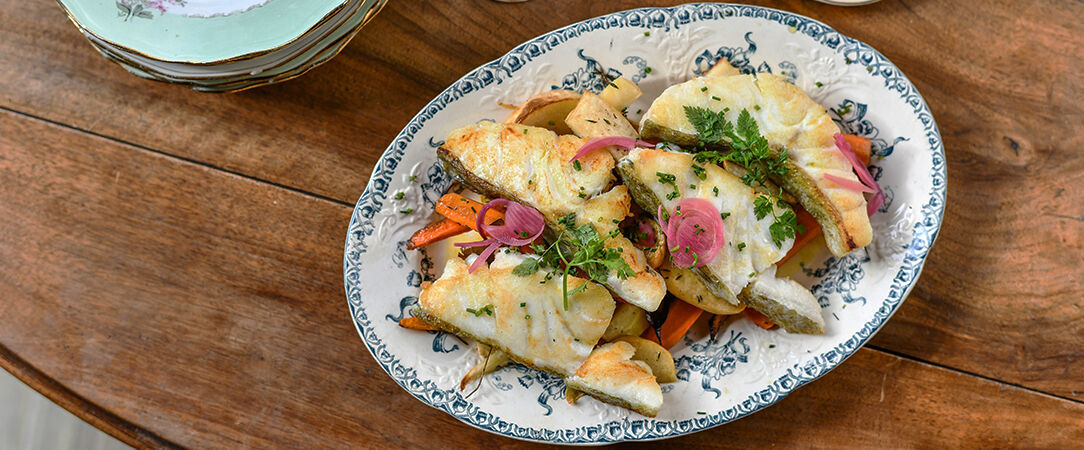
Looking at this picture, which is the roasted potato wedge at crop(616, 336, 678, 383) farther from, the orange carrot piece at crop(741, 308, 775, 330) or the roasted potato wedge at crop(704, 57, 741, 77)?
the roasted potato wedge at crop(704, 57, 741, 77)

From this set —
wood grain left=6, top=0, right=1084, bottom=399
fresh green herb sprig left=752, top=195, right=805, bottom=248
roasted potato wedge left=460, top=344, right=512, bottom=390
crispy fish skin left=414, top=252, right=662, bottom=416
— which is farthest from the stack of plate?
fresh green herb sprig left=752, top=195, right=805, bottom=248

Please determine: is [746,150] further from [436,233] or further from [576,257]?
[436,233]

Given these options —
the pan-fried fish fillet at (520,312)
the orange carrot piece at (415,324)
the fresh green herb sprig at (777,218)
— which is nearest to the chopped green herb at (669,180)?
the fresh green herb sprig at (777,218)

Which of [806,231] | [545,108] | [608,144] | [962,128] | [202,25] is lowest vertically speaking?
[962,128]

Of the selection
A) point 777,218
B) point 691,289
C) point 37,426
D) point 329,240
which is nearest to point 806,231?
point 777,218

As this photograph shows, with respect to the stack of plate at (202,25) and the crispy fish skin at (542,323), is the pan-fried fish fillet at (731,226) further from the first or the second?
the stack of plate at (202,25)

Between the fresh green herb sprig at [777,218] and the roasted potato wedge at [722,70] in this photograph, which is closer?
the fresh green herb sprig at [777,218]
